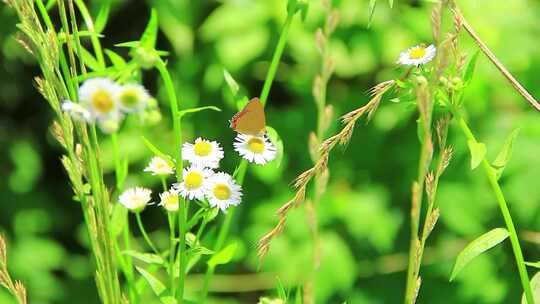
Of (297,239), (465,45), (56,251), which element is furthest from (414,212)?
(56,251)

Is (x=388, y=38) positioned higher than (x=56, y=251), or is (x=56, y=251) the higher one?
(x=388, y=38)

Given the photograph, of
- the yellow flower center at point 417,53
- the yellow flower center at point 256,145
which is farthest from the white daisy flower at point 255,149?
the yellow flower center at point 417,53

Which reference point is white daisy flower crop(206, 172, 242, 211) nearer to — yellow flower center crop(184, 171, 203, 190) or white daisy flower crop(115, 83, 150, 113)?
yellow flower center crop(184, 171, 203, 190)

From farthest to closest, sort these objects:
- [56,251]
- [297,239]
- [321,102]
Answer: [56,251] → [297,239] → [321,102]

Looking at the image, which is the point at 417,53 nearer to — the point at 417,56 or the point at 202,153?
the point at 417,56

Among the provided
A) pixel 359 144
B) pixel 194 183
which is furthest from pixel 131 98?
pixel 359 144

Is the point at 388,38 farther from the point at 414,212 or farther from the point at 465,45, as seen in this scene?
the point at 414,212

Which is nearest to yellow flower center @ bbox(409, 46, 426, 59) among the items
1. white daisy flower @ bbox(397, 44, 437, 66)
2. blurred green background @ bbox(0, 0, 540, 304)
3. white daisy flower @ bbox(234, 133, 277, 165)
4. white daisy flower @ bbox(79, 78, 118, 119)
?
white daisy flower @ bbox(397, 44, 437, 66)
